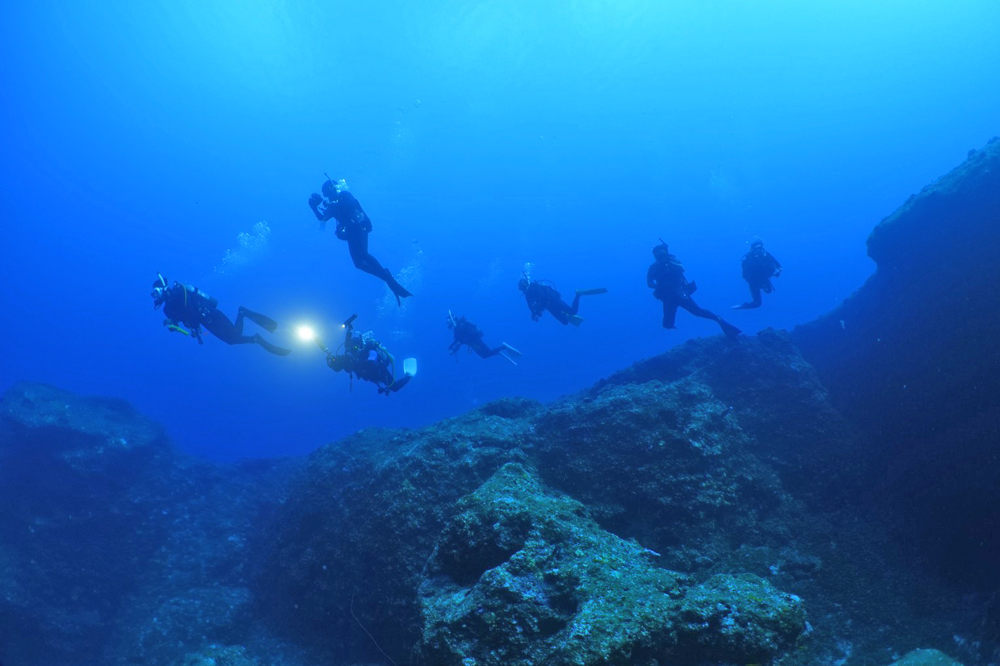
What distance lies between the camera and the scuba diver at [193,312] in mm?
12820

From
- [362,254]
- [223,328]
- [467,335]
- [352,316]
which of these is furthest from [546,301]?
[223,328]

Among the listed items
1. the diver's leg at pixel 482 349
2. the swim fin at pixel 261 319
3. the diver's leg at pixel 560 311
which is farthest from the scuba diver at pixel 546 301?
the swim fin at pixel 261 319

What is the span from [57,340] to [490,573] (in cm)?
22368

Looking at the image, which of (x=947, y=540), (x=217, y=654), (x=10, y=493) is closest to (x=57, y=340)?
(x=10, y=493)

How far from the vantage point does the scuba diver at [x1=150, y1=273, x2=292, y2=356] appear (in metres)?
12.8

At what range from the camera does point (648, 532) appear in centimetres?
688

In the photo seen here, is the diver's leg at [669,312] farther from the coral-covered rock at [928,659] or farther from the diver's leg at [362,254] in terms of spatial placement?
the coral-covered rock at [928,659]

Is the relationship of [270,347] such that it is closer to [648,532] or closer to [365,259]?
[365,259]

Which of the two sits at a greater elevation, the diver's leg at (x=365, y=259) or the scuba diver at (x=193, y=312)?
the diver's leg at (x=365, y=259)

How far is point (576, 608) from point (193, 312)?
13.5m

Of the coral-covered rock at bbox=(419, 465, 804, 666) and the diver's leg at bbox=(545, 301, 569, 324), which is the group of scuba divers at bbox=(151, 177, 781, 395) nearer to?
the diver's leg at bbox=(545, 301, 569, 324)

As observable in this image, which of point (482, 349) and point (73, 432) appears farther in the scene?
point (482, 349)

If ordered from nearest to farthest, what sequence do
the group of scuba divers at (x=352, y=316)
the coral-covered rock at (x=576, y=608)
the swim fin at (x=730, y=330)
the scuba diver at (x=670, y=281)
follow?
1. the coral-covered rock at (x=576, y=608)
2. the swim fin at (x=730, y=330)
3. the group of scuba divers at (x=352, y=316)
4. the scuba diver at (x=670, y=281)

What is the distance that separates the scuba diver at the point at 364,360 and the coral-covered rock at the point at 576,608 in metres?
9.97
